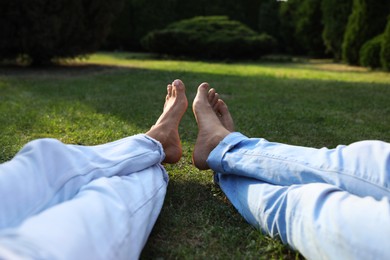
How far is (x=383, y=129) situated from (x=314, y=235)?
205 centimetres

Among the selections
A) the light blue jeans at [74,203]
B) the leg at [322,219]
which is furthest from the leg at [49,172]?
the leg at [322,219]

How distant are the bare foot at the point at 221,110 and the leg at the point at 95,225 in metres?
0.92

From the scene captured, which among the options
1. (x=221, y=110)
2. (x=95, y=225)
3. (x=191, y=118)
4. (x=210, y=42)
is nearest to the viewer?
(x=95, y=225)

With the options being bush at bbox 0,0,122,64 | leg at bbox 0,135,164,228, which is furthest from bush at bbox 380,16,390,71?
leg at bbox 0,135,164,228

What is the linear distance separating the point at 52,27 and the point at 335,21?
6.60 meters

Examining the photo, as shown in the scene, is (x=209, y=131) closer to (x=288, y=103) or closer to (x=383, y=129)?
(x=383, y=129)

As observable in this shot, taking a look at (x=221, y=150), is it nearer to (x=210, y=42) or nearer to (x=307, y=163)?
(x=307, y=163)

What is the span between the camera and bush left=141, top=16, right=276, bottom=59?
32.9 ft

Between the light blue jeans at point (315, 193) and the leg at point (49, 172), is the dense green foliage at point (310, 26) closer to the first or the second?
the light blue jeans at point (315, 193)

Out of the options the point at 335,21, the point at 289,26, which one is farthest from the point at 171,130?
the point at 289,26

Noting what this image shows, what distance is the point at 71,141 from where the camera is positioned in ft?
8.08

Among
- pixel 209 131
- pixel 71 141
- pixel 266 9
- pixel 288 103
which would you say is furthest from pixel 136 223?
pixel 266 9

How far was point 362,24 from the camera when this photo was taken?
8.43 m

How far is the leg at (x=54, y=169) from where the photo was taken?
978mm
